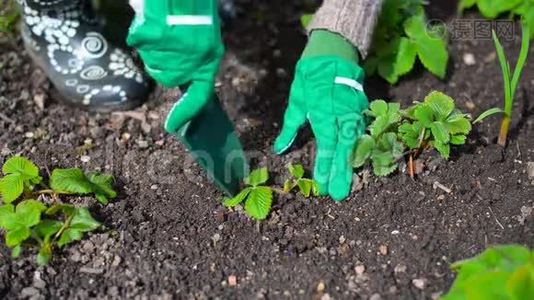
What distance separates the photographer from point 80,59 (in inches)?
76.7

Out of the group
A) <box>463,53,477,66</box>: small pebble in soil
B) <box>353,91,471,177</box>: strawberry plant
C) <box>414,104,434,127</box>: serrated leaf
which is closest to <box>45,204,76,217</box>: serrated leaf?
<box>353,91,471,177</box>: strawberry plant

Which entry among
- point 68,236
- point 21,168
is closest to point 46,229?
point 68,236

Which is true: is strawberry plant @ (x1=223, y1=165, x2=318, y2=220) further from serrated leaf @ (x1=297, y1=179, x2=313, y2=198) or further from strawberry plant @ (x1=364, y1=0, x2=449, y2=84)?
strawberry plant @ (x1=364, y1=0, x2=449, y2=84)

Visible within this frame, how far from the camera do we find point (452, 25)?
2143 millimetres

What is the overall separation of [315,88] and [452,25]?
2.12 feet

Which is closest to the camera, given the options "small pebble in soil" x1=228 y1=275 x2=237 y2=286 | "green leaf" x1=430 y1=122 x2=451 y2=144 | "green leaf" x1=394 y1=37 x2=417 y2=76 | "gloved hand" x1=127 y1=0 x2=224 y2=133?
"gloved hand" x1=127 y1=0 x2=224 y2=133

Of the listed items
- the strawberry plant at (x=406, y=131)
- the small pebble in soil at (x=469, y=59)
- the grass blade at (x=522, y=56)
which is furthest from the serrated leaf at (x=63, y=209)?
the small pebble in soil at (x=469, y=59)

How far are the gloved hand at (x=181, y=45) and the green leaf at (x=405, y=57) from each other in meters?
0.59

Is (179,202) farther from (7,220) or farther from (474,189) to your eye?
(474,189)

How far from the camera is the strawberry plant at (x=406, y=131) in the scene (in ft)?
5.24

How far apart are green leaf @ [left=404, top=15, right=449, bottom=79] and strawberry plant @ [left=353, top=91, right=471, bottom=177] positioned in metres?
0.30

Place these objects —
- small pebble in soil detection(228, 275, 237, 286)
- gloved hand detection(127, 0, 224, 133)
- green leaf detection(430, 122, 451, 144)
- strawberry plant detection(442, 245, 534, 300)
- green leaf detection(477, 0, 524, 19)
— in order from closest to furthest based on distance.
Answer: strawberry plant detection(442, 245, 534, 300), gloved hand detection(127, 0, 224, 133), small pebble in soil detection(228, 275, 237, 286), green leaf detection(430, 122, 451, 144), green leaf detection(477, 0, 524, 19)

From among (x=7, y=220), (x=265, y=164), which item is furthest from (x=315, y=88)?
(x=7, y=220)

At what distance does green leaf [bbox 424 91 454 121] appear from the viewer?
5.27 ft
